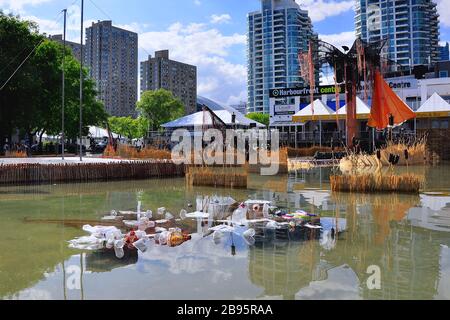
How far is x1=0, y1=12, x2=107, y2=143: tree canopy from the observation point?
96.8 ft

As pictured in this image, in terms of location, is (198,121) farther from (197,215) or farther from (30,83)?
(197,215)

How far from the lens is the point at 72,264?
535 centimetres

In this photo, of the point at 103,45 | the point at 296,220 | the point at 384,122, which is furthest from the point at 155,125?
the point at 296,220

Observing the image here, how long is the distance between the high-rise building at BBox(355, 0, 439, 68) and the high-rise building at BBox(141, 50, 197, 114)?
1639 inches

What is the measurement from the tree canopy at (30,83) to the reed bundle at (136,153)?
285 inches

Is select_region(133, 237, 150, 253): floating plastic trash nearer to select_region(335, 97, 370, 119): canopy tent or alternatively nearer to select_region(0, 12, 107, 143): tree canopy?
select_region(0, 12, 107, 143): tree canopy

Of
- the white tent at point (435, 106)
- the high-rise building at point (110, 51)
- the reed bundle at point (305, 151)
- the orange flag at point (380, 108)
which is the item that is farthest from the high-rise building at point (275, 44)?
the orange flag at point (380, 108)

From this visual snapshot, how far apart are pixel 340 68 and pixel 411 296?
56.5ft

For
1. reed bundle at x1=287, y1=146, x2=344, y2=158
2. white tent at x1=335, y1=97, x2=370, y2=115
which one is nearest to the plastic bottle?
reed bundle at x1=287, y1=146, x2=344, y2=158

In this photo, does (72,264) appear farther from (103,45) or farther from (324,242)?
(103,45)

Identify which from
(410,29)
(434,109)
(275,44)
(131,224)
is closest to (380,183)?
(131,224)

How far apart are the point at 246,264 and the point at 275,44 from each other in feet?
349

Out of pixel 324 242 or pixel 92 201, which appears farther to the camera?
pixel 92 201
